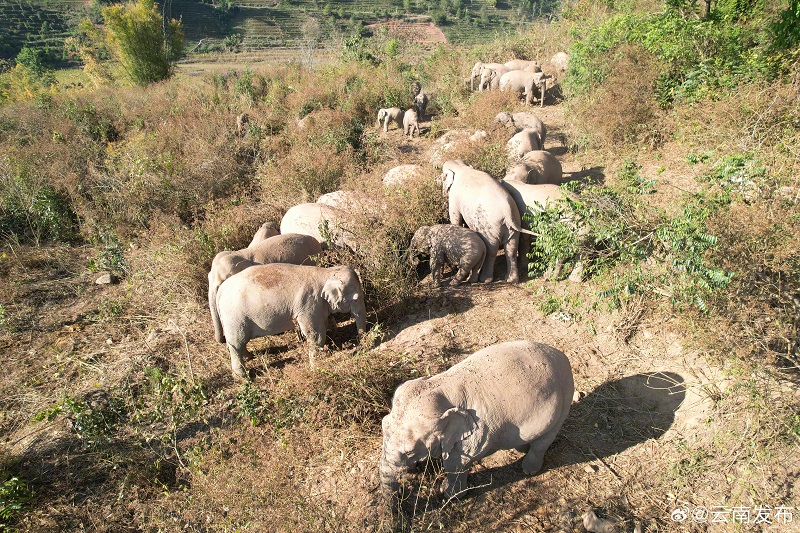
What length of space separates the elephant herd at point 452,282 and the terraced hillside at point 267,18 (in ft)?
131

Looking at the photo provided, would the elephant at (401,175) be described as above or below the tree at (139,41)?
below

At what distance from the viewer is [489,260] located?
709cm

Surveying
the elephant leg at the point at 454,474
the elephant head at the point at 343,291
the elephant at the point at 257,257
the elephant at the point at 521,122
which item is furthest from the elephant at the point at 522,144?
the elephant leg at the point at 454,474

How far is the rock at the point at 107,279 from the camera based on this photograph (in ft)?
27.0

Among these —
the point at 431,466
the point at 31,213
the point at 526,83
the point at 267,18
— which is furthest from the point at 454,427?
the point at 267,18

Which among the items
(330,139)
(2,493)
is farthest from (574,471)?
(330,139)

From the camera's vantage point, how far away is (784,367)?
4238mm

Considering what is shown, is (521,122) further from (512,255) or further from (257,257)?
(257,257)

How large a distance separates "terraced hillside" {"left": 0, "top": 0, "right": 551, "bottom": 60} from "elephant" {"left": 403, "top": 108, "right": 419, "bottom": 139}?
107ft

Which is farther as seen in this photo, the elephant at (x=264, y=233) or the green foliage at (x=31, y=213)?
the green foliage at (x=31, y=213)

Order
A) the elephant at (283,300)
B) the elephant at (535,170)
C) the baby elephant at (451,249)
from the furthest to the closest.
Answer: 1. the elephant at (535,170)
2. the baby elephant at (451,249)
3. the elephant at (283,300)

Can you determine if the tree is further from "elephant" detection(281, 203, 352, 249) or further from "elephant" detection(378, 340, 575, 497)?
"elephant" detection(378, 340, 575, 497)

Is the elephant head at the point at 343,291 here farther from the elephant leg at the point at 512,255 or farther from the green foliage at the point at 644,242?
the elephant leg at the point at 512,255

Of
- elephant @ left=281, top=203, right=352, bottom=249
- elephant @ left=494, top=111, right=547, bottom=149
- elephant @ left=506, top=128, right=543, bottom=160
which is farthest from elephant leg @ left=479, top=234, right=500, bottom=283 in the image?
elephant @ left=494, top=111, right=547, bottom=149
